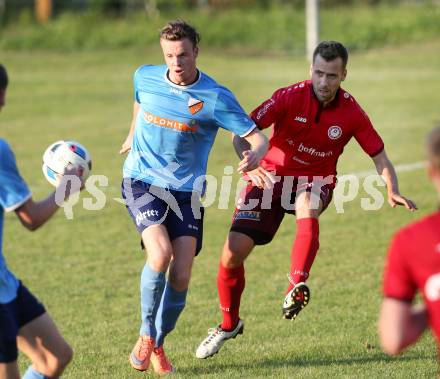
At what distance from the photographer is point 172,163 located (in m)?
6.96

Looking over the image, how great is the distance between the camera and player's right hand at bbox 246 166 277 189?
22.3ft

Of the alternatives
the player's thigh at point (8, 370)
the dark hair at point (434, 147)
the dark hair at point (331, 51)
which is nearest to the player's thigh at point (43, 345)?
the player's thigh at point (8, 370)

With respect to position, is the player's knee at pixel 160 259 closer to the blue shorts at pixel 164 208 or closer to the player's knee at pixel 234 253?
the blue shorts at pixel 164 208

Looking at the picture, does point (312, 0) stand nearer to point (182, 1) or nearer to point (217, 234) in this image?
point (182, 1)

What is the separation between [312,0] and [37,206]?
95.4ft

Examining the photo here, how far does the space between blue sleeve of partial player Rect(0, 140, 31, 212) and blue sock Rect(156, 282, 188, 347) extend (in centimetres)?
221

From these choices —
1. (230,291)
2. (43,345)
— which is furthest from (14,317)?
(230,291)

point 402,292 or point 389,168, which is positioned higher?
point 402,292

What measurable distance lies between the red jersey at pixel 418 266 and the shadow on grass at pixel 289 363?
3.08 metres

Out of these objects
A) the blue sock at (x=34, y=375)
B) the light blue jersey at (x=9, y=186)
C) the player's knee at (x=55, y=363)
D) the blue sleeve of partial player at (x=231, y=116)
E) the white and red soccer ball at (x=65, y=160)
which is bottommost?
the blue sock at (x=34, y=375)

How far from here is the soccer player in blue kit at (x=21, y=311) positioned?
15.8ft

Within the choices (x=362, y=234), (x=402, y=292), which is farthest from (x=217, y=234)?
(x=402, y=292)

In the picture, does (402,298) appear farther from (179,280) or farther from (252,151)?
(179,280)

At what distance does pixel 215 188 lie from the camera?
604 inches
